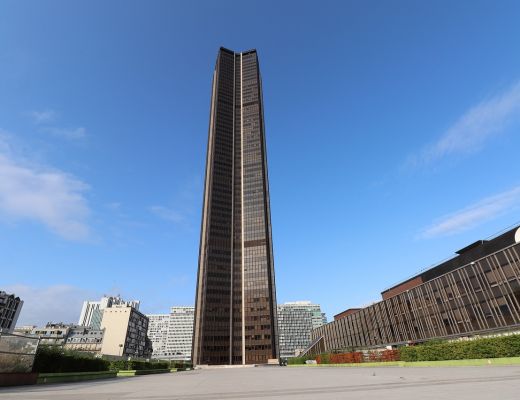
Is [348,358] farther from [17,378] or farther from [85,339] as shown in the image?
[85,339]

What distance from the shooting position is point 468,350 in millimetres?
27500

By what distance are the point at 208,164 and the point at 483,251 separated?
127738 mm

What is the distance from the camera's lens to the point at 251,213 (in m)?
152

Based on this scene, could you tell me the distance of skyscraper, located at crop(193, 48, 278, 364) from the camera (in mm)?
131375

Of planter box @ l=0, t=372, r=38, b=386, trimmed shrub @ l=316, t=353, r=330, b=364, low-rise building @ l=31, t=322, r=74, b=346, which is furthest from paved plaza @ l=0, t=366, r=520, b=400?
low-rise building @ l=31, t=322, r=74, b=346

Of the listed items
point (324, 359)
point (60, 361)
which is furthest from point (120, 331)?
point (60, 361)

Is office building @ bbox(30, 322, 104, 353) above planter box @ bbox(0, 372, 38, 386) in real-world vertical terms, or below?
above

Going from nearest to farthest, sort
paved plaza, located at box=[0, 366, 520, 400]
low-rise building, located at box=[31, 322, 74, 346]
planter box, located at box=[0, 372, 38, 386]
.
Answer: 1. paved plaza, located at box=[0, 366, 520, 400]
2. planter box, located at box=[0, 372, 38, 386]
3. low-rise building, located at box=[31, 322, 74, 346]

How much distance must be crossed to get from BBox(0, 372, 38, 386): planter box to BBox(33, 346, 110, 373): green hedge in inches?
111

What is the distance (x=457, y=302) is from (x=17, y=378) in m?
70.5

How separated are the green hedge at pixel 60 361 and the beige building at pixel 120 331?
103m

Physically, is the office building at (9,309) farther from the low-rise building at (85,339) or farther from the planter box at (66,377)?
the planter box at (66,377)

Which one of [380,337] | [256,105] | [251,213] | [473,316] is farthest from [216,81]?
[473,316]

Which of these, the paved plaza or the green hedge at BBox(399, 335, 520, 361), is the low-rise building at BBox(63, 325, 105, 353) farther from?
the paved plaza
